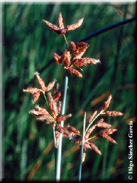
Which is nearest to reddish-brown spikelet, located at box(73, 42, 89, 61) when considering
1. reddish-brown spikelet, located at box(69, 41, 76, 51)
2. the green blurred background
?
reddish-brown spikelet, located at box(69, 41, 76, 51)

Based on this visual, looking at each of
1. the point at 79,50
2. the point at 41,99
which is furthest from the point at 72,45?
the point at 41,99

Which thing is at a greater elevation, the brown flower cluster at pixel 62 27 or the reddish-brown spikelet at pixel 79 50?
the brown flower cluster at pixel 62 27

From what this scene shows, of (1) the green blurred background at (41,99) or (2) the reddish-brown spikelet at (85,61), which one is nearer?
(2) the reddish-brown spikelet at (85,61)

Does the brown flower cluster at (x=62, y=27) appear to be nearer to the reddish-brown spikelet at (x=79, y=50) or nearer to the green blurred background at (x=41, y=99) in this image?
the reddish-brown spikelet at (x=79, y=50)

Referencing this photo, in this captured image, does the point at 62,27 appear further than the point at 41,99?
No

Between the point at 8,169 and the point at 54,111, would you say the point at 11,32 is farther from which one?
the point at 54,111

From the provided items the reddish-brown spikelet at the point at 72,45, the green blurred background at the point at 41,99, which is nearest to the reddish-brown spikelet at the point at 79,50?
the reddish-brown spikelet at the point at 72,45

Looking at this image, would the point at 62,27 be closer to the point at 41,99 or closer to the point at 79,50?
the point at 79,50

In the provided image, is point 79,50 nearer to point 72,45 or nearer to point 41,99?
point 72,45

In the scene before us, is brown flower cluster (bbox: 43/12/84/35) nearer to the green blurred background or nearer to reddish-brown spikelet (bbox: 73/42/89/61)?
reddish-brown spikelet (bbox: 73/42/89/61)
